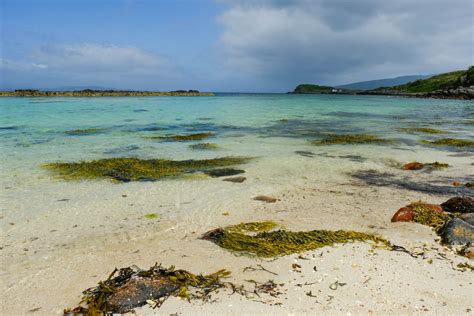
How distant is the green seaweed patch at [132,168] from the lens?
38.2 feet

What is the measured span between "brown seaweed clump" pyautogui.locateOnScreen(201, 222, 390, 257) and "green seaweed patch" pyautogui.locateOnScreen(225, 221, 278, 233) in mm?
108

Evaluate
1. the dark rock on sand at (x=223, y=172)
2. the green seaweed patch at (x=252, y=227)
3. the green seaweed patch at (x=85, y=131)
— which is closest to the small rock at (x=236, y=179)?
the dark rock on sand at (x=223, y=172)

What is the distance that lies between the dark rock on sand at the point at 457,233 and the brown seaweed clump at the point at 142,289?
165 inches

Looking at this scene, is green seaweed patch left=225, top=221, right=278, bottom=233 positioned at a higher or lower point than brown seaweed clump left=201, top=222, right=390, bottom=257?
lower

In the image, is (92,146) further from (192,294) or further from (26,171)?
(192,294)

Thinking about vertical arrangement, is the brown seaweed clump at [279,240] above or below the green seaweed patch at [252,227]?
above

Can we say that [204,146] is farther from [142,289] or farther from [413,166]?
[142,289]

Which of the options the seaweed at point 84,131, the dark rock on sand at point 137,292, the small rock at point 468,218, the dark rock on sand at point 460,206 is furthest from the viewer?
the seaweed at point 84,131

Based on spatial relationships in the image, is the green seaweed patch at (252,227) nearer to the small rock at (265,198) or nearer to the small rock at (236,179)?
the small rock at (265,198)

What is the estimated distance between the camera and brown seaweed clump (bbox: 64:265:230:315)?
4645 mm

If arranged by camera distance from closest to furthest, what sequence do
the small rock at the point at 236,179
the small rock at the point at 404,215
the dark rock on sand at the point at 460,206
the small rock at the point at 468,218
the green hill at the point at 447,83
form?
the small rock at the point at 468,218, the small rock at the point at 404,215, the dark rock on sand at the point at 460,206, the small rock at the point at 236,179, the green hill at the point at 447,83

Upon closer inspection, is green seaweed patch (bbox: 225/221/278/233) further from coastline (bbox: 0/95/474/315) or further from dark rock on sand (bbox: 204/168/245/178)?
dark rock on sand (bbox: 204/168/245/178)

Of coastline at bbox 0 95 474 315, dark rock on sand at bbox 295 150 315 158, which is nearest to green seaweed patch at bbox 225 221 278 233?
coastline at bbox 0 95 474 315

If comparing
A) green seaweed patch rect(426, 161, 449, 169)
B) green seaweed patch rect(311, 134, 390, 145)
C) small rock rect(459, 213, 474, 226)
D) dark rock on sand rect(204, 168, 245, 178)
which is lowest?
dark rock on sand rect(204, 168, 245, 178)
